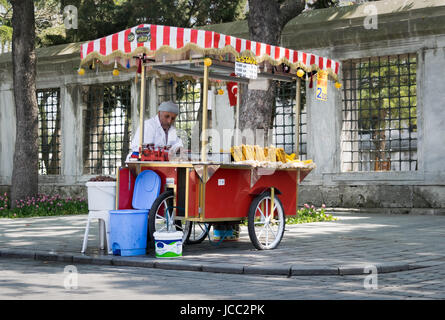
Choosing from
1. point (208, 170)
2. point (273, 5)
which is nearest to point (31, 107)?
point (273, 5)

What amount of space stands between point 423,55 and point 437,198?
11.5 feet

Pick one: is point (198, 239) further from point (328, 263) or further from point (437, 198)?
point (437, 198)

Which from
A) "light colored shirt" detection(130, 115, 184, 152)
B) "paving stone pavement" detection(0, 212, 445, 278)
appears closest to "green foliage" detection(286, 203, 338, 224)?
"paving stone pavement" detection(0, 212, 445, 278)

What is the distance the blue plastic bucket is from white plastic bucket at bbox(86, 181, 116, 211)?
0.51 metres

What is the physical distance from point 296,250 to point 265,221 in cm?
66

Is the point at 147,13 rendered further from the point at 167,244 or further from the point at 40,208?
the point at 167,244

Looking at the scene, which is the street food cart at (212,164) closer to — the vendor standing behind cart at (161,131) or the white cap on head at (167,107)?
the vendor standing behind cart at (161,131)

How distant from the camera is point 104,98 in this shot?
84.6 ft

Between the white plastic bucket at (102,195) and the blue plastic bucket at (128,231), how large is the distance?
20.0 inches

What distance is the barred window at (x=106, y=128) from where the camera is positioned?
24828 millimetres

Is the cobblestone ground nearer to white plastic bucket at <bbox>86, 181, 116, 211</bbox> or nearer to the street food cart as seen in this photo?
the street food cart

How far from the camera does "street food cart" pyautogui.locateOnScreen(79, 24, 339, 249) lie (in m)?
10.1

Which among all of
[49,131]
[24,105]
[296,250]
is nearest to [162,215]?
[296,250]

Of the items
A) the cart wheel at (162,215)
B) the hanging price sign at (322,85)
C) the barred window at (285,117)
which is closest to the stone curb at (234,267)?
the cart wheel at (162,215)
